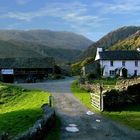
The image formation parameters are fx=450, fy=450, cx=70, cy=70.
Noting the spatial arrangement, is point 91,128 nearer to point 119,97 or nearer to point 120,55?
point 119,97

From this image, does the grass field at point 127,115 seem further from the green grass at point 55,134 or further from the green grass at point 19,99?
the green grass at point 19,99

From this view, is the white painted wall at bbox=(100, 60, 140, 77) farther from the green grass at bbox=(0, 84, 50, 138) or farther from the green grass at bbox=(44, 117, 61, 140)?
the green grass at bbox=(44, 117, 61, 140)

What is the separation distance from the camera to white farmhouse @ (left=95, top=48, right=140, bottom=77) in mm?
118438

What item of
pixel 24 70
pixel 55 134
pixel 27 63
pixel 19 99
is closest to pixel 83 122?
pixel 55 134

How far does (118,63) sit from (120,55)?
106 inches

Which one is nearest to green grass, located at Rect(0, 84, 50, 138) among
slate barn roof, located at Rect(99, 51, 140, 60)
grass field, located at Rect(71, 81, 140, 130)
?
grass field, located at Rect(71, 81, 140, 130)

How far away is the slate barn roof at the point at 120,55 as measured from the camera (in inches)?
4724

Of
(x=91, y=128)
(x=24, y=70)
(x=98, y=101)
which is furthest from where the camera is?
(x=24, y=70)

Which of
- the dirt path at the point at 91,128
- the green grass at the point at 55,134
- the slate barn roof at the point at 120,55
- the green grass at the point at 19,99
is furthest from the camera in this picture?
the slate barn roof at the point at 120,55

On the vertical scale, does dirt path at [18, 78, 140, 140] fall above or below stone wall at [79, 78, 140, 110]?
below

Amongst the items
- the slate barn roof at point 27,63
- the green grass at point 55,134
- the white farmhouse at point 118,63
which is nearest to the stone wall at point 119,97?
the green grass at point 55,134

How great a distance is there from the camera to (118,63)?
11975 centimetres

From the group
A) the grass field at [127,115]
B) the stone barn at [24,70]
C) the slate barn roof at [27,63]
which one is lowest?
the grass field at [127,115]

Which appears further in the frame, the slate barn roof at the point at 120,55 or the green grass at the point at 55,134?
the slate barn roof at the point at 120,55
